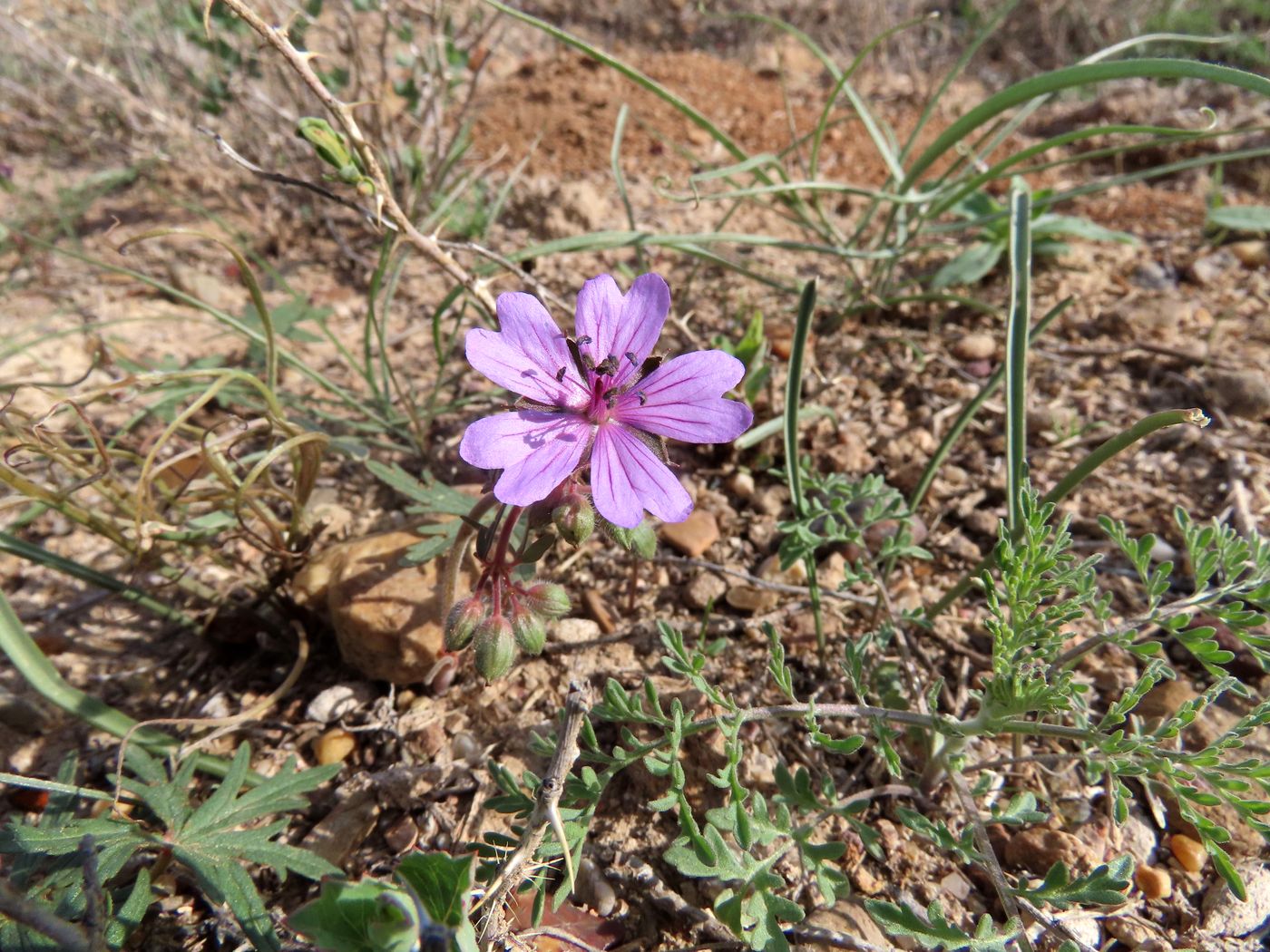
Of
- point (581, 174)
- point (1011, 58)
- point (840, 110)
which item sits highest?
point (1011, 58)

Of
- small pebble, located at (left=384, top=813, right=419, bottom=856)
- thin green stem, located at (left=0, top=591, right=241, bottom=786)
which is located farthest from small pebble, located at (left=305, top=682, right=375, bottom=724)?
small pebble, located at (left=384, top=813, right=419, bottom=856)

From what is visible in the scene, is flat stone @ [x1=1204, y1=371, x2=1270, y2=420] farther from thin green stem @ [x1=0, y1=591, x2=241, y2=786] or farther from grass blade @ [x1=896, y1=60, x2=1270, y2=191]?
thin green stem @ [x1=0, y1=591, x2=241, y2=786]

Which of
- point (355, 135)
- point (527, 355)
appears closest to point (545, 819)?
point (527, 355)

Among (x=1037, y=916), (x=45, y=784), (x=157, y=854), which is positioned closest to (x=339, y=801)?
(x=157, y=854)

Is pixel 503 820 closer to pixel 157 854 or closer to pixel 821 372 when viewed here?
pixel 157 854

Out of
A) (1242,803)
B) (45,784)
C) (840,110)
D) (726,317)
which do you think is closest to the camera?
(1242,803)

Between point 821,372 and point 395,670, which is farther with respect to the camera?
point 821,372

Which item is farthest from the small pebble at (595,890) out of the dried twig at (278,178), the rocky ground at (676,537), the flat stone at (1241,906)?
the dried twig at (278,178)
